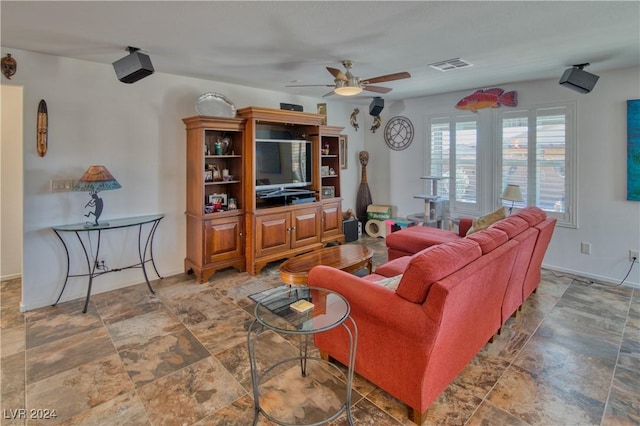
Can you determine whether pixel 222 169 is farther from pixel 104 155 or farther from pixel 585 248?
pixel 585 248

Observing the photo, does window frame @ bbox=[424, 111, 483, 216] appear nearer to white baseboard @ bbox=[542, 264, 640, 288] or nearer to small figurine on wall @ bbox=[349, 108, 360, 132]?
white baseboard @ bbox=[542, 264, 640, 288]

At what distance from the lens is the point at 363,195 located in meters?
6.25

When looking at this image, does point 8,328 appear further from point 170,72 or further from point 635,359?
point 635,359

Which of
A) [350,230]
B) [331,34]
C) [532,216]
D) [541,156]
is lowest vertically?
[350,230]

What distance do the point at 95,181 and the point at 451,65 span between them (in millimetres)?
3781

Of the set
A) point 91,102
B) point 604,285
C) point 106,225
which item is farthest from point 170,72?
point 604,285

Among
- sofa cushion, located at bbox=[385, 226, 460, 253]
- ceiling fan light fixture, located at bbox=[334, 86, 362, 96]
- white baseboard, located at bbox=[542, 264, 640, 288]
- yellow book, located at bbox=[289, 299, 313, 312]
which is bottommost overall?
white baseboard, located at bbox=[542, 264, 640, 288]

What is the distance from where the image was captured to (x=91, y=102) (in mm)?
3471

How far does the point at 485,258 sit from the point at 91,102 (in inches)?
153

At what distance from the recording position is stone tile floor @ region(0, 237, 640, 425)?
194cm

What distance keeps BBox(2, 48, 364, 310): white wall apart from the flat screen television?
91 cm

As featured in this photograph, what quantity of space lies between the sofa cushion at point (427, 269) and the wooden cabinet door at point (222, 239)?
2.77 m

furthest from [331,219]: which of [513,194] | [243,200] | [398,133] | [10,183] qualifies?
[10,183]

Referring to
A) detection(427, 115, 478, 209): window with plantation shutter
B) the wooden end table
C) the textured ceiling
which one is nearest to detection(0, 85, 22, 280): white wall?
the textured ceiling
